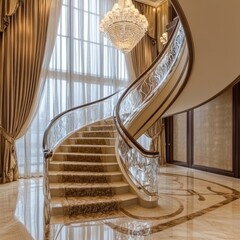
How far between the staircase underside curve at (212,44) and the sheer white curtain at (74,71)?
2823 mm

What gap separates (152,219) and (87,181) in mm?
1498

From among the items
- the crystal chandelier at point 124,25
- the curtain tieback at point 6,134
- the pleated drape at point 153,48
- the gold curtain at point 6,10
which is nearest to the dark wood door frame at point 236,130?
the pleated drape at point 153,48

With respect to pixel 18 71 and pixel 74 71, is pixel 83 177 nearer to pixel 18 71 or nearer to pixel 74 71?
pixel 18 71

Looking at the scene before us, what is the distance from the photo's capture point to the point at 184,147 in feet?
29.2

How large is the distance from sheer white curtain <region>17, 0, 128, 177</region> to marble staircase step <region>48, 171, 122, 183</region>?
2.40 metres

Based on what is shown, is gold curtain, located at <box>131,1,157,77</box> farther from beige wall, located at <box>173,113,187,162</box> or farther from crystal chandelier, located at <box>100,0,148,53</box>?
crystal chandelier, located at <box>100,0,148,53</box>

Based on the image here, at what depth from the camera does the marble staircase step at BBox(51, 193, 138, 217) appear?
376 centimetres

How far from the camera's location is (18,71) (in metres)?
6.38

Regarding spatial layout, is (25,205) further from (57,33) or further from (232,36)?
(57,33)

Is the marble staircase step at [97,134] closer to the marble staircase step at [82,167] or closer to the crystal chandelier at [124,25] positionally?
the marble staircase step at [82,167]

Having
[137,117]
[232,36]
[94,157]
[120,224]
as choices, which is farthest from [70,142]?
[232,36]

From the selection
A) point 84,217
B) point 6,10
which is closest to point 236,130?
point 84,217

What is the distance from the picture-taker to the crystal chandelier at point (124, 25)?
4895 millimetres

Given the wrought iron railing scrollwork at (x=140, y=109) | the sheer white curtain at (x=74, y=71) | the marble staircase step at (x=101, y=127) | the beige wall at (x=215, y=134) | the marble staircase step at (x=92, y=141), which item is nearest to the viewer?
the wrought iron railing scrollwork at (x=140, y=109)
